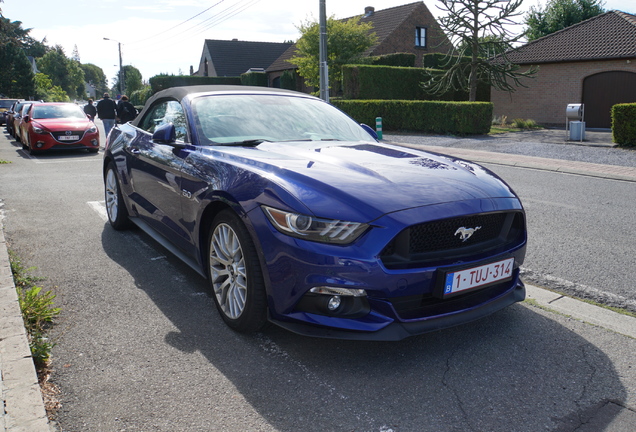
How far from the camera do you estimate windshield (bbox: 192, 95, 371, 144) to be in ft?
13.8

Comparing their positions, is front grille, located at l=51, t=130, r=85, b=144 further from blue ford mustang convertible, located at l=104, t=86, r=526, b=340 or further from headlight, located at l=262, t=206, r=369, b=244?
headlight, located at l=262, t=206, r=369, b=244

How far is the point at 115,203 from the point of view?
5.96m

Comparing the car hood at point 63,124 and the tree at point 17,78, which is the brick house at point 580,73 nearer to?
the car hood at point 63,124

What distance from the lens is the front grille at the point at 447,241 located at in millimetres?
2898

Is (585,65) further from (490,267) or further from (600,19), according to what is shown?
(490,267)

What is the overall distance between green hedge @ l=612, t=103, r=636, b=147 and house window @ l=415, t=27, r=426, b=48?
101 ft

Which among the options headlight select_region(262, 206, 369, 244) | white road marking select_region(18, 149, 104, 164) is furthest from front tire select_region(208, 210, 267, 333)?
white road marking select_region(18, 149, 104, 164)

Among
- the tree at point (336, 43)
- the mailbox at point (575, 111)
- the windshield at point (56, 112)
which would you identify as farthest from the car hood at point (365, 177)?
the tree at point (336, 43)

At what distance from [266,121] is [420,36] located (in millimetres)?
42993

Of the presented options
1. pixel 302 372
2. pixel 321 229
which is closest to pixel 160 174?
pixel 321 229

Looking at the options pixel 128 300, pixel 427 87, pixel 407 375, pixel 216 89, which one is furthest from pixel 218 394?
pixel 427 87

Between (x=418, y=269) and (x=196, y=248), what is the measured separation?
1668mm

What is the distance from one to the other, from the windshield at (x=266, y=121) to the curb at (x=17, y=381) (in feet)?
5.61

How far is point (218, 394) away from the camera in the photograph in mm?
2795
